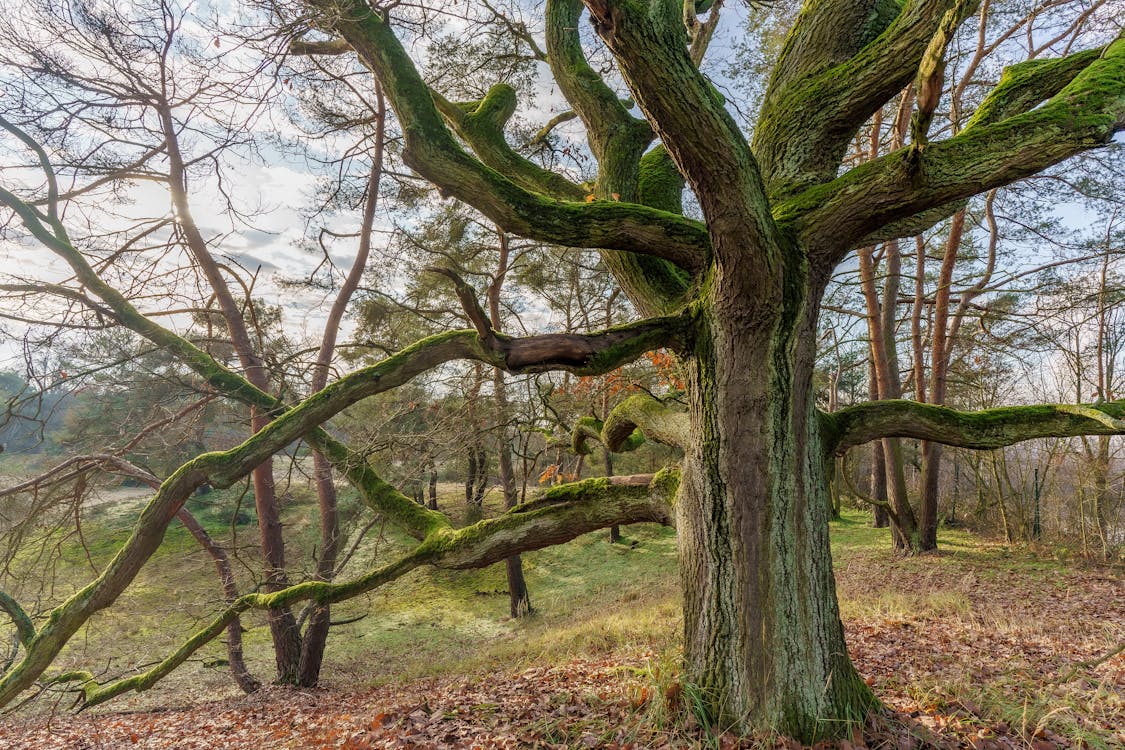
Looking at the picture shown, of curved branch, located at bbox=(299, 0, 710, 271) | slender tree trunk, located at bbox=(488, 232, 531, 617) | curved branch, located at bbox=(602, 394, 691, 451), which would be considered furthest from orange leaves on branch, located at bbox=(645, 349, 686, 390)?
curved branch, located at bbox=(299, 0, 710, 271)

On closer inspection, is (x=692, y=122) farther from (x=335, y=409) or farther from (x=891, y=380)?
(x=891, y=380)

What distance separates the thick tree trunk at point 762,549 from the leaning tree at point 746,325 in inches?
0.5

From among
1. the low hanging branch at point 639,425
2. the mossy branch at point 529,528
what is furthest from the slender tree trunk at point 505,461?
the mossy branch at point 529,528

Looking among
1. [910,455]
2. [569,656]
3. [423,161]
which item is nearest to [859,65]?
[423,161]

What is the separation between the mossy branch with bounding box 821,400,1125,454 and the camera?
3047 mm

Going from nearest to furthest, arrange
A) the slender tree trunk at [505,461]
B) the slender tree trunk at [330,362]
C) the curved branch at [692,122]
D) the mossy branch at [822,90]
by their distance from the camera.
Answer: the curved branch at [692,122] < the mossy branch at [822,90] < the slender tree trunk at [330,362] < the slender tree trunk at [505,461]

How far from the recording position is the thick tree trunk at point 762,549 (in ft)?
9.28

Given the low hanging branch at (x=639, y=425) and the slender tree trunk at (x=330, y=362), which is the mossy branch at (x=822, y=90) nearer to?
the low hanging branch at (x=639, y=425)

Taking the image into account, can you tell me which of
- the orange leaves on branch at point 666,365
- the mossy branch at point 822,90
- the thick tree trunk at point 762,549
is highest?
the mossy branch at point 822,90

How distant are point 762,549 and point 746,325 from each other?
131cm

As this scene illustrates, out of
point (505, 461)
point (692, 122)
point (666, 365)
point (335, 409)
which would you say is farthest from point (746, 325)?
point (505, 461)

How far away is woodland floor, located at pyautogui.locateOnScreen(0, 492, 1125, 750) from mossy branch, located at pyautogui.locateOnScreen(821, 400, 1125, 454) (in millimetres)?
1527

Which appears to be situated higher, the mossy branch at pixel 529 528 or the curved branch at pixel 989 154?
the curved branch at pixel 989 154

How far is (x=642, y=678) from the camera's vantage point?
3527 millimetres
